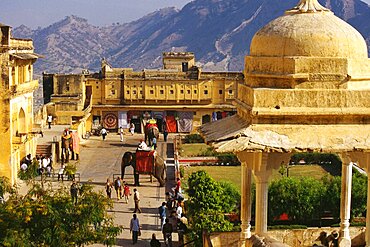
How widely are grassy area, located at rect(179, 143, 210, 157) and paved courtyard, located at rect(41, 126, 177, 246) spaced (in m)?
0.96

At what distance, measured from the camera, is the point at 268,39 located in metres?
8.92

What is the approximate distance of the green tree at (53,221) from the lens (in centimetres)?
1313

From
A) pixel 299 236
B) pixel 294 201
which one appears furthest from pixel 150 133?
pixel 299 236

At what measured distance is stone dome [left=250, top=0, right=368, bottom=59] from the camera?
28.3ft

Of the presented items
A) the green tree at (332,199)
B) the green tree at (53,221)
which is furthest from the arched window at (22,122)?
the green tree at (53,221)

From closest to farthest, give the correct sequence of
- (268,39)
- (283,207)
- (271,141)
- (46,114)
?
(271,141)
(268,39)
(283,207)
(46,114)

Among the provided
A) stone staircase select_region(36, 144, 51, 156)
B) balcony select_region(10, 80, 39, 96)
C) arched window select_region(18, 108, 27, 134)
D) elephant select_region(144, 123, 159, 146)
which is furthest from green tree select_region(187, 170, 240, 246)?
elephant select_region(144, 123, 159, 146)

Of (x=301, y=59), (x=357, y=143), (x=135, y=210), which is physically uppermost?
(x=301, y=59)

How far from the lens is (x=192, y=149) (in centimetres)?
3909

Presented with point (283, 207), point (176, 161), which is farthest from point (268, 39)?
point (176, 161)

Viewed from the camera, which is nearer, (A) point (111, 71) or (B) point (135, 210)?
(B) point (135, 210)

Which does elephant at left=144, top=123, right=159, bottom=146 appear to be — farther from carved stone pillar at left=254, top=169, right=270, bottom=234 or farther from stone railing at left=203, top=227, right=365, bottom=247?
carved stone pillar at left=254, top=169, right=270, bottom=234

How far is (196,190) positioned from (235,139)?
1077 centimetres

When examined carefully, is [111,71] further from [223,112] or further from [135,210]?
[135,210]
